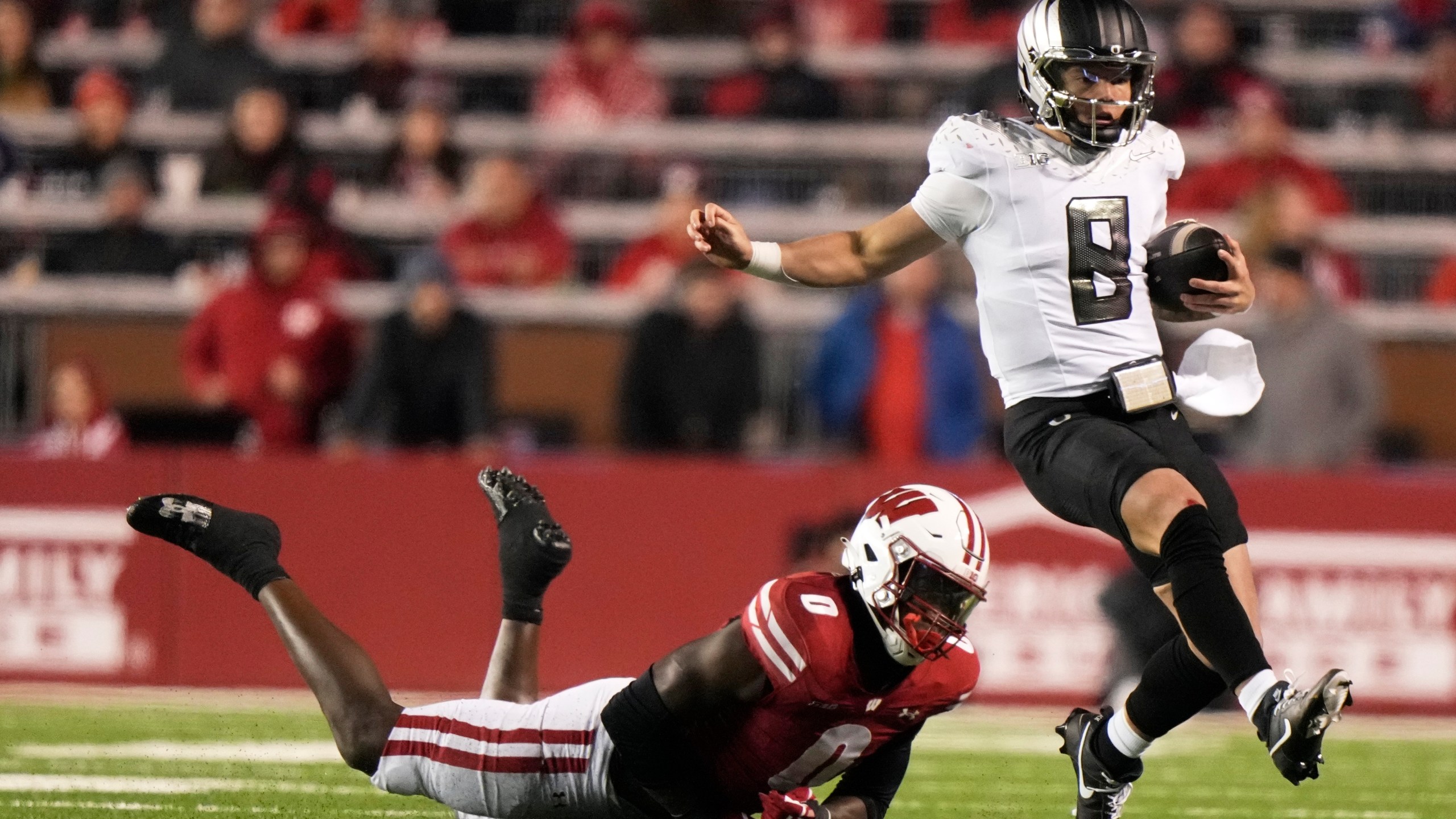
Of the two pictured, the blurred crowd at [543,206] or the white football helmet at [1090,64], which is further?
the blurred crowd at [543,206]

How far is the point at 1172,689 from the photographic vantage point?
532cm

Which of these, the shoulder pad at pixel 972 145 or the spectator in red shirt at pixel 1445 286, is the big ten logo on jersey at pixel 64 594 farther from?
the spectator in red shirt at pixel 1445 286

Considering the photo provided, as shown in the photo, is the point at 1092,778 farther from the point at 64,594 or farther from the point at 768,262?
the point at 64,594

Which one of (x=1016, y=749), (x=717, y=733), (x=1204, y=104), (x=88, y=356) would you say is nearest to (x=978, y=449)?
(x=1016, y=749)

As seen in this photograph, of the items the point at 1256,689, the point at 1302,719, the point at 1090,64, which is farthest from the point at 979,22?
the point at 1302,719

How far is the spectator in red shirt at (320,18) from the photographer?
41.5ft

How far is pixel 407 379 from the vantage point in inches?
381

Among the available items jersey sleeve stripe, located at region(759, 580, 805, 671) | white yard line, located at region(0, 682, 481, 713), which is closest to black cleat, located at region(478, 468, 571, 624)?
jersey sleeve stripe, located at region(759, 580, 805, 671)

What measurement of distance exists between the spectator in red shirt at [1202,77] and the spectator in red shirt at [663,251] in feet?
9.04

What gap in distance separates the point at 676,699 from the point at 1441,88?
29.1ft

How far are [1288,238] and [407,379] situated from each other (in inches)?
166

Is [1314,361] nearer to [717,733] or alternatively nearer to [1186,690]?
[1186,690]

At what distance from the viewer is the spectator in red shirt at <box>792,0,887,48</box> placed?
41.4 feet

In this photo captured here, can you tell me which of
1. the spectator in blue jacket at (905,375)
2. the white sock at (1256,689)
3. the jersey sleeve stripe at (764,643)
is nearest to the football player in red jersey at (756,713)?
the jersey sleeve stripe at (764,643)
